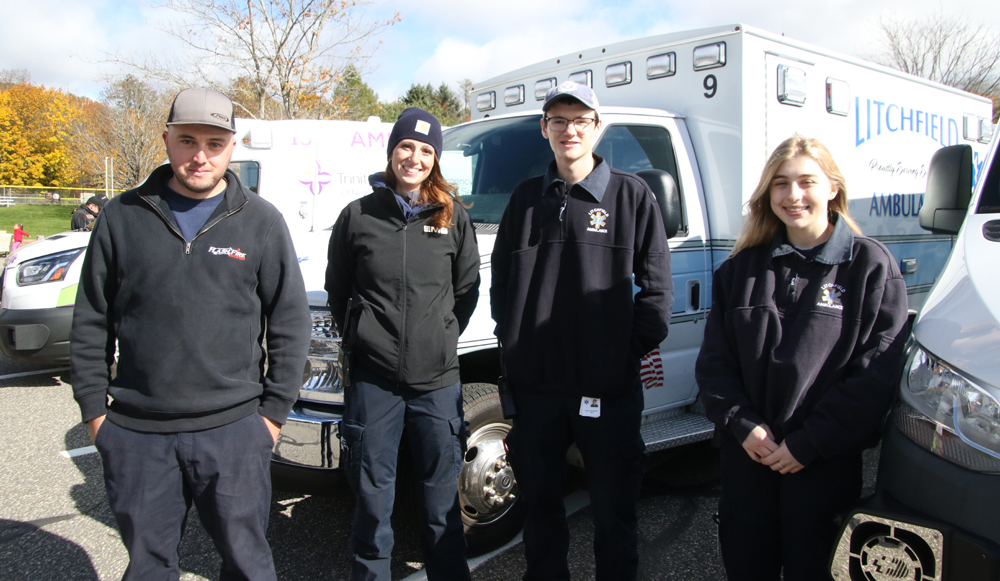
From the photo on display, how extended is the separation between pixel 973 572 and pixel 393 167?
2136 millimetres

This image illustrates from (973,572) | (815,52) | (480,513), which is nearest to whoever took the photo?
(973,572)

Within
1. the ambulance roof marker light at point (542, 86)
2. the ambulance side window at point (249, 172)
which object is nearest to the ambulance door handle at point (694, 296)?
the ambulance roof marker light at point (542, 86)

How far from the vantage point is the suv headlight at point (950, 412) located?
5.53ft

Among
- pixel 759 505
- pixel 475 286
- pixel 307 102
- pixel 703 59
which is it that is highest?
pixel 307 102

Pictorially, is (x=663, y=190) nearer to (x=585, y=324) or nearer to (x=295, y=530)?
(x=585, y=324)

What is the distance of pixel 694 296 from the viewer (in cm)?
370

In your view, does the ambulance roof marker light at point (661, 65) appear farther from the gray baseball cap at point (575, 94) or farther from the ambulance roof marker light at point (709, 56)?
the gray baseball cap at point (575, 94)

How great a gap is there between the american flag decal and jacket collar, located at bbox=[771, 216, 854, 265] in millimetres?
1380

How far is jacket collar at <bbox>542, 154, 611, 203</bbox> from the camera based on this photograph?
2437 mm

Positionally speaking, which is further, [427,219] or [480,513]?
[480,513]

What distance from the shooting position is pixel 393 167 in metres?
2.54

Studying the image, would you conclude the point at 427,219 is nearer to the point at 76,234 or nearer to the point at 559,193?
the point at 559,193

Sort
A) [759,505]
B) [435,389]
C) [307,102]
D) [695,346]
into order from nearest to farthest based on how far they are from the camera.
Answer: [759,505] → [435,389] → [695,346] → [307,102]

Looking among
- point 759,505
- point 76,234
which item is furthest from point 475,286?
point 76,234
